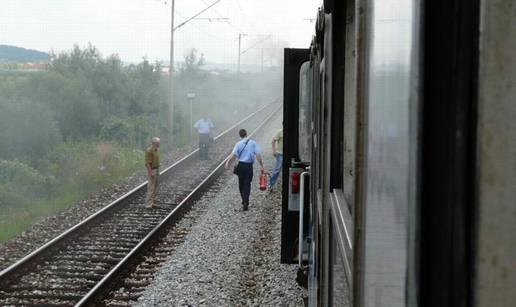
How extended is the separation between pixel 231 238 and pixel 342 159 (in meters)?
9.02

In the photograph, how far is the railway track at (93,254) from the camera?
838 centimetres

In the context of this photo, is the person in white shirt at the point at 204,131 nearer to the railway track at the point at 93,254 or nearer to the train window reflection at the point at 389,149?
the railway track at the point at 93,254

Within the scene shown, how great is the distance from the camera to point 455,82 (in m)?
0.77

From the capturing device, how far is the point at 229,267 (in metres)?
9.64

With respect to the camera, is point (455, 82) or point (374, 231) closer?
point (455, 82)

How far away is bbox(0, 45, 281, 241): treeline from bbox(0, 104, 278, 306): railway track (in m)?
1.64

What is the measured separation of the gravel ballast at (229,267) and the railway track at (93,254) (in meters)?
0.59

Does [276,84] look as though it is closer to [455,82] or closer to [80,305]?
[80,305]

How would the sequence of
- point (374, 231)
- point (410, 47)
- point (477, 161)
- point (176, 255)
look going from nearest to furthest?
1. point (477, 161)
2. point (410, 47)
3. point (374, 231)
4. point (176, 255)

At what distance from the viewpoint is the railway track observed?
27.5 ft

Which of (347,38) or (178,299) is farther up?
(347,38)

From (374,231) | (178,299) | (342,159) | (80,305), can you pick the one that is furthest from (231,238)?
(374,231)

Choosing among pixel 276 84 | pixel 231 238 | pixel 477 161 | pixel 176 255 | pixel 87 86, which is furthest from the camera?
pixel 276 84

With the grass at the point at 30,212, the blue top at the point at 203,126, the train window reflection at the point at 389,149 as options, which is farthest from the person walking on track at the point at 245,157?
the train window reflection at the point at 389,149
